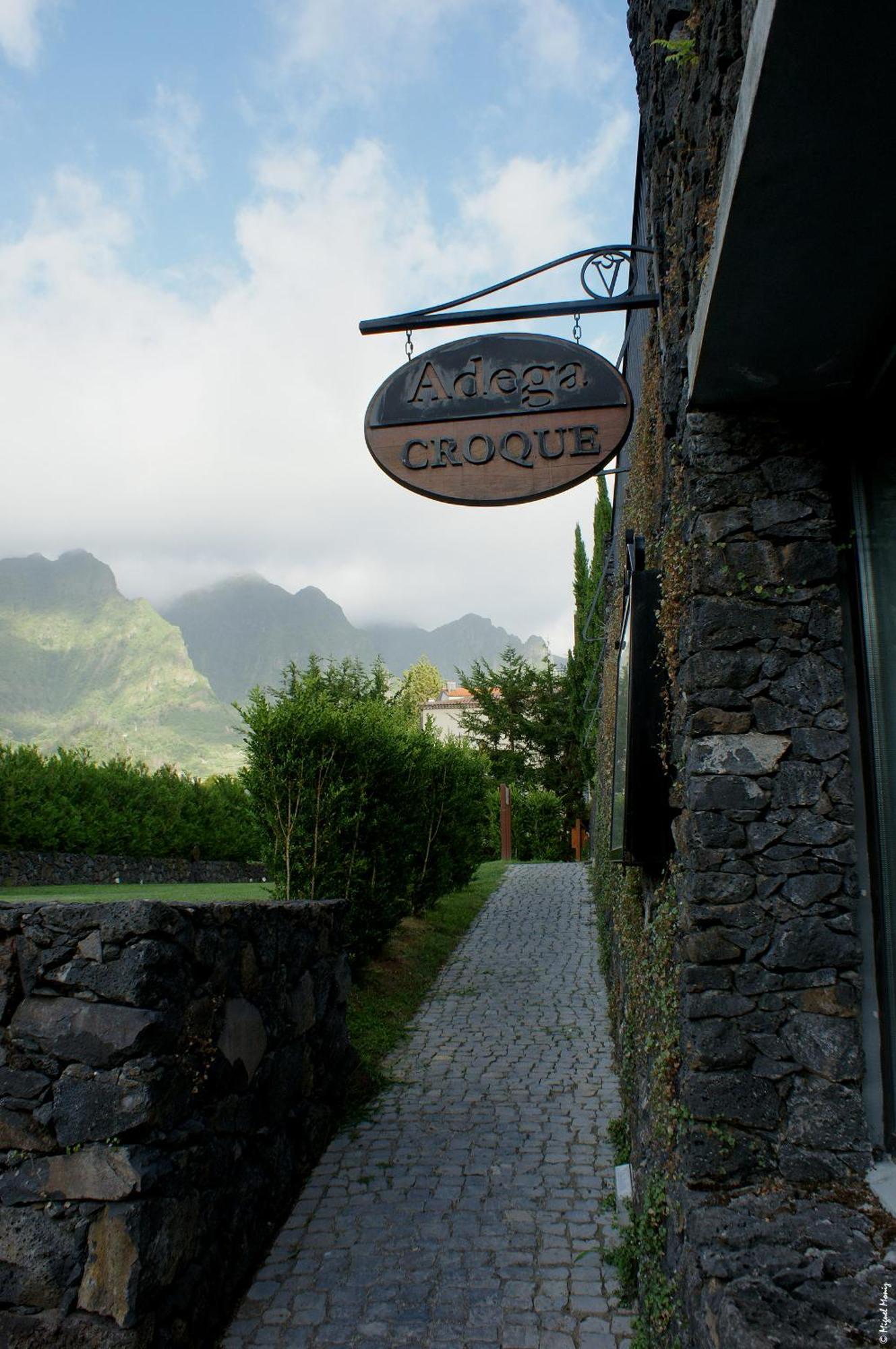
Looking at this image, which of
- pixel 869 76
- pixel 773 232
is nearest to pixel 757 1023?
pixel 773 232

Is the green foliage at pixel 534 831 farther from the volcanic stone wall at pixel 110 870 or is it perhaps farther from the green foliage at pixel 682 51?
the green foliage at pixel 682 51

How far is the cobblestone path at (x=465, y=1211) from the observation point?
367cm

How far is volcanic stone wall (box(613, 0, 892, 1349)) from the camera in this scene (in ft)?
7.99

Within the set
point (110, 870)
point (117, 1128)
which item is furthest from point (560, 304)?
point (110, 870)

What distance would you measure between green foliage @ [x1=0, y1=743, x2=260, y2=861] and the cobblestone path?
283 inches

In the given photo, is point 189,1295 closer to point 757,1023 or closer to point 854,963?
point 757,1023

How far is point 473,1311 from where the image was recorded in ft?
12.3

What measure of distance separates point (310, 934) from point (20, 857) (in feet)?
39.4

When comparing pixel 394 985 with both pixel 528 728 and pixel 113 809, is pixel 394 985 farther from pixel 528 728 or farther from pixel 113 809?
pixel 528 728

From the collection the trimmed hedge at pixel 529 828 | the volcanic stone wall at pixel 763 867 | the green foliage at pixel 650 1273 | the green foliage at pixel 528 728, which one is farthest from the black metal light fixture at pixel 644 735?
the green foliage at pixel 528 728

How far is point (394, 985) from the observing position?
920 centimetres

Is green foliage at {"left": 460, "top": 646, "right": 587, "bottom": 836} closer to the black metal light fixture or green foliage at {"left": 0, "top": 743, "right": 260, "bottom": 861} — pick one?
green foliage at {"left": 0, "top": 743, "right": 260, "bottom": 861}

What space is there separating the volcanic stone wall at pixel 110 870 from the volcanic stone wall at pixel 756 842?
48.2ft

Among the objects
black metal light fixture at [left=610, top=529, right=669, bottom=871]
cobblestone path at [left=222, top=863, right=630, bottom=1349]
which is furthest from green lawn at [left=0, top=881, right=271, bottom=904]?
black metal light fixture at [left=610, top=529, right=669, bottom=871]
